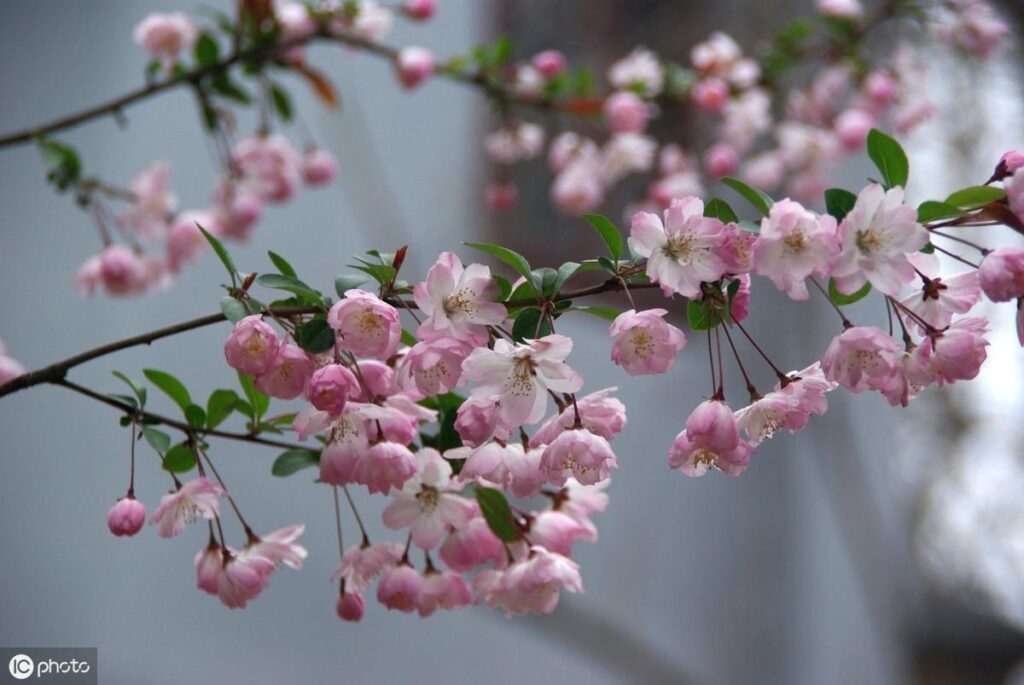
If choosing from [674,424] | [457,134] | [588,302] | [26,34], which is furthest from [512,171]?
[26,34]

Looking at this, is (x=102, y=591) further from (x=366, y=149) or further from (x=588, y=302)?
(x=588, y=302)

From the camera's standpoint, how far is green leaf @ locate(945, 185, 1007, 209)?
23.4 inches

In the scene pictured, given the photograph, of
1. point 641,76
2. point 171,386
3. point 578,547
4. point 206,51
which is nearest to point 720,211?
point 171,386

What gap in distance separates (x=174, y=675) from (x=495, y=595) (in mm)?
1586

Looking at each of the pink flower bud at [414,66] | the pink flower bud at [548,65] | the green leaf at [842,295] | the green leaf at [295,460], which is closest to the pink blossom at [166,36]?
the pink flower bud at [414,66]

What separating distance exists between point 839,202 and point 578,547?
2256mm

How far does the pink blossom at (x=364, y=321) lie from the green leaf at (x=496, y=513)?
151 mm

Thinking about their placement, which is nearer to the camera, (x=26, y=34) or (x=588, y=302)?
(x=26, y=34)

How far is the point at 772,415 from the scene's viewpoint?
0.68 m

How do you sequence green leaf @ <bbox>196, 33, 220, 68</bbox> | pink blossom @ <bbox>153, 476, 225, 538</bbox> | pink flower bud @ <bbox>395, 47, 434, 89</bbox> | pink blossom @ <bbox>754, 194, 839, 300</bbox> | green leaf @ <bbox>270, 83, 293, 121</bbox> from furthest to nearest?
pink flower bud @ <bbox>395, 47, 434, 89</bbox> → green leaf @ <bbox>270, 83, 293, 121</bbox> → green leaf @ <bbox>196, 33, 220, 68</bbox> → pink blossom @ <bbox>153, 476, 225, 538</bbox> → pink blossom @ <bbox>754, 194, 839, 300</bbox>

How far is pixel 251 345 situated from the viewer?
2.03 ft

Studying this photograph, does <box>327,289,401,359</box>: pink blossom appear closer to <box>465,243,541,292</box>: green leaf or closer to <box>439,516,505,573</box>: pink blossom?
<box>465,243,541,292</box>: green leaf

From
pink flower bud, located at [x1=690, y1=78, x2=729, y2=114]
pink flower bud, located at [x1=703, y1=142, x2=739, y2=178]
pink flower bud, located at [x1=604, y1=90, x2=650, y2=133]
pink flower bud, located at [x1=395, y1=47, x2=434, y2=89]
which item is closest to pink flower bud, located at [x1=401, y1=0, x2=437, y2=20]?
pink flower bud, located at [x1=395, y1=47, x2=434, y2=89]

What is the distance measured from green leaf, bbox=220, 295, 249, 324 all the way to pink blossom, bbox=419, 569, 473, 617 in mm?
247
